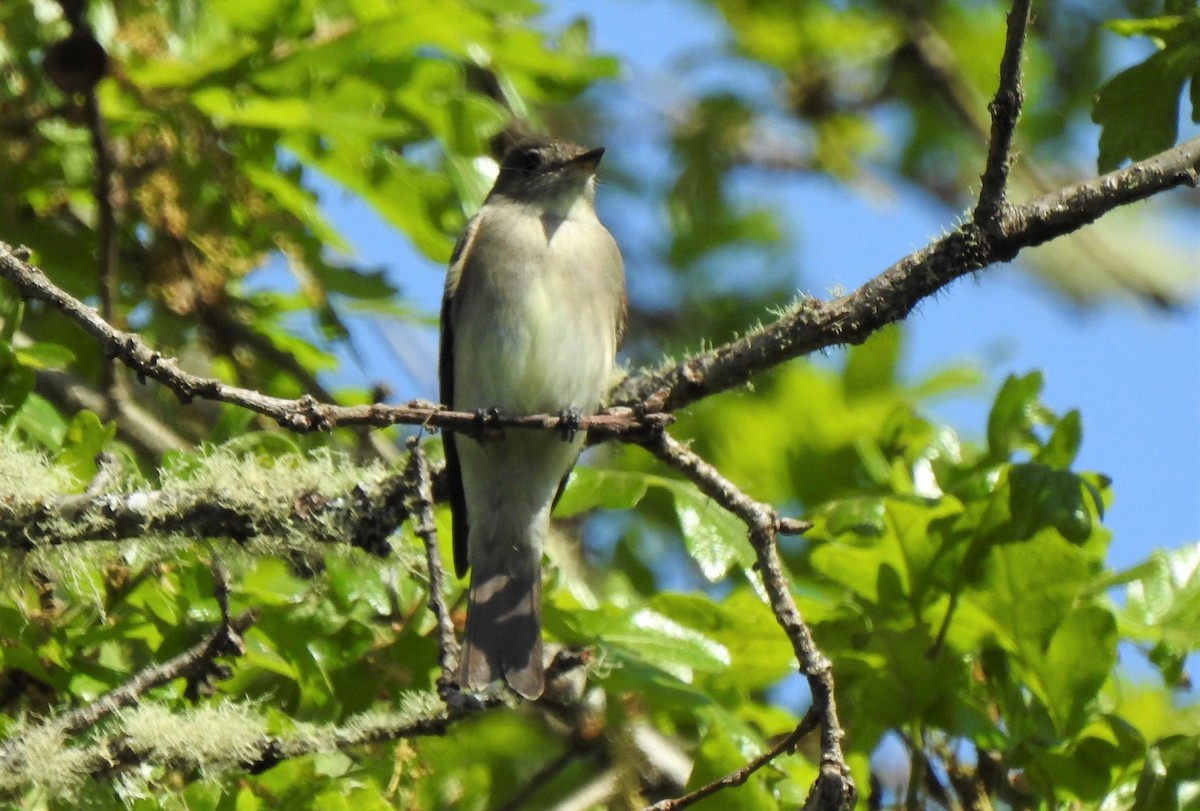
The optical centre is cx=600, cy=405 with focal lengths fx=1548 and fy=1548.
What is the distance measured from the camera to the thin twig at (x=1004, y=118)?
2.50 m

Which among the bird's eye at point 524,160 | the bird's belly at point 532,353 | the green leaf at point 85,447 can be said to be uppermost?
the bird's eye at point 524,160

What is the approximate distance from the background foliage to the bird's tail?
10cm

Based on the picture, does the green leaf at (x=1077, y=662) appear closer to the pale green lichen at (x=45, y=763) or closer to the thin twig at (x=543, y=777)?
the thin twig at (x=543, y=777)

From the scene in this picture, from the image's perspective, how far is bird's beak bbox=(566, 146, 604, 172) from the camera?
15.1 ft

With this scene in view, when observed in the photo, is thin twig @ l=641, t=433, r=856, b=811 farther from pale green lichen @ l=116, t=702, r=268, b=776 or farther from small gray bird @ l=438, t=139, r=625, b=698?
pale green lichen @ l=116, t=702, r=268, b=776

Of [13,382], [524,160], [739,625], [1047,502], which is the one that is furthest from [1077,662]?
[524,160]

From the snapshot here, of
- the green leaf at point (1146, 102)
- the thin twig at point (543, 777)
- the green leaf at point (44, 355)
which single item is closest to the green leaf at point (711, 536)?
the green leaf at point (1146, 102)

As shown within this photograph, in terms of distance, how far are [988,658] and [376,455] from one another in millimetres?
1837

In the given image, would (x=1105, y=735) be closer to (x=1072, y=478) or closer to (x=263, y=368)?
(x=1072, y=478)

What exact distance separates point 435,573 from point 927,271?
Answer: 1.03 m

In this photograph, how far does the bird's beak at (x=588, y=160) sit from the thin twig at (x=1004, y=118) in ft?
6.63

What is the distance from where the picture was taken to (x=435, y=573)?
108 inches

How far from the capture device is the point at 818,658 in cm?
271

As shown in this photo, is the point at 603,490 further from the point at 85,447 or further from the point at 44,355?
the point at 44,355
